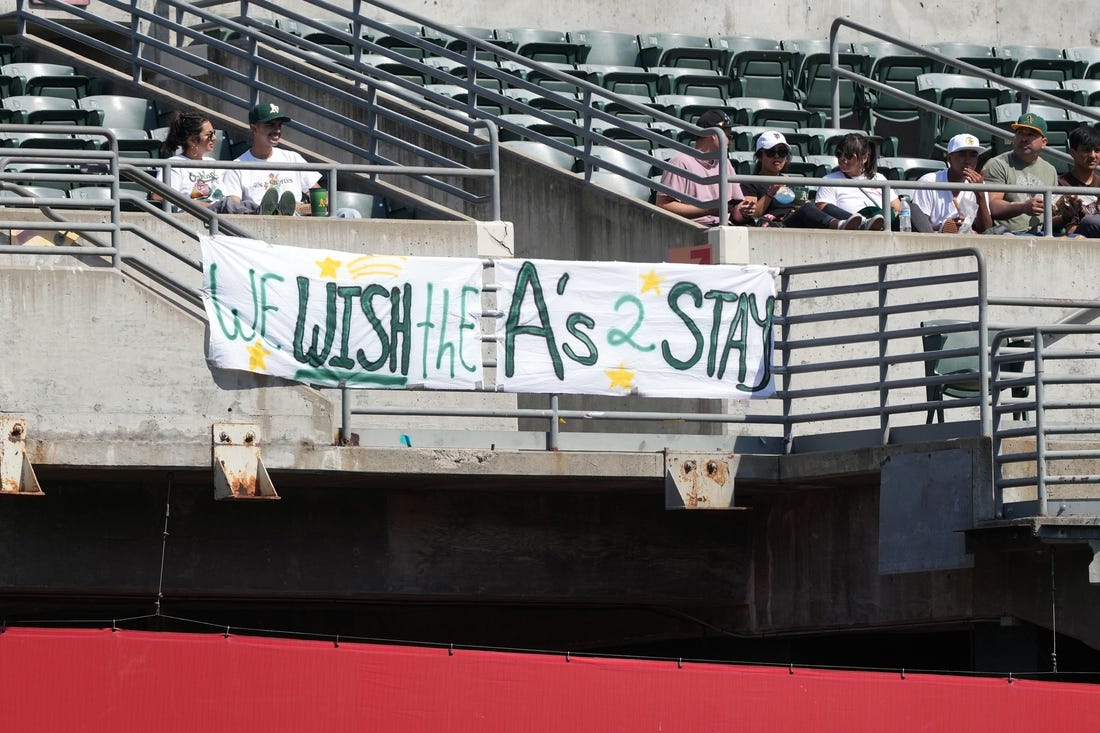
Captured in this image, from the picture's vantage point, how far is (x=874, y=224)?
15.0 m

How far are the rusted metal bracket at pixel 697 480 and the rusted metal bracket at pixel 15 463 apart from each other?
12.1 ft

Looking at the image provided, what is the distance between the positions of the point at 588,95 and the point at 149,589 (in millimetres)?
5007

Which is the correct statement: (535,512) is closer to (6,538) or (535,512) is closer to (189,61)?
(6,538)

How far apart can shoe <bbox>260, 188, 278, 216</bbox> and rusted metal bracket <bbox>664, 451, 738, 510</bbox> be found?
133 inches

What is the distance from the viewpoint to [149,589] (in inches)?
512

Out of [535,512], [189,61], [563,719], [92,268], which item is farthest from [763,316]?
[189,61]

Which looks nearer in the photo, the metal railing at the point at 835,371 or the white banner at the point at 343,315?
the white banner at the point at 343,315

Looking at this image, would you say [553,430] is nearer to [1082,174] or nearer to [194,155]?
[194,155]

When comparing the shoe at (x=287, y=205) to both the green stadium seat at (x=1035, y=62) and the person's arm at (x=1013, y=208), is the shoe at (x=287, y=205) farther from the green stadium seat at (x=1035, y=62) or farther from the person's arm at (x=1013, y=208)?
the green stadium seat at (x=1035, y=62)

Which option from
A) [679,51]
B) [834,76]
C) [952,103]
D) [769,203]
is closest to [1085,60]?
[952,103]

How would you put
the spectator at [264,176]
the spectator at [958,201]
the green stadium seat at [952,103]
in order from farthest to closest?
the green stadium seat at [952,103], the spectator at [958,201], the spectator at [264,176]

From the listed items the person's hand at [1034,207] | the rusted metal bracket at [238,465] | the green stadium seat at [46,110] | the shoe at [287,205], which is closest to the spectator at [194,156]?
the shoe at [287,205]

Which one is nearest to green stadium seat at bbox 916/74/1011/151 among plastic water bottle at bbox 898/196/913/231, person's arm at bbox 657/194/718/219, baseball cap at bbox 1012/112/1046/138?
baseball cap at bbox 1012/112/1046/138

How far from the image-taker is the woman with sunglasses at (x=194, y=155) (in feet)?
47.6
